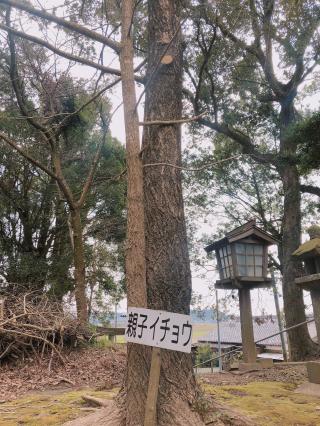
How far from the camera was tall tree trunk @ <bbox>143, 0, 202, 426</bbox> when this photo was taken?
8.63 feet

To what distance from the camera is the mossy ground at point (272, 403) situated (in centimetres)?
296

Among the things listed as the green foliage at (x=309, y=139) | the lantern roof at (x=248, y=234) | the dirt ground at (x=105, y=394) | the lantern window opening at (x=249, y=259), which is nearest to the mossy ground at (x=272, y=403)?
the dirt ground at (x=105, y=394)

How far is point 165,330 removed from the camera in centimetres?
219

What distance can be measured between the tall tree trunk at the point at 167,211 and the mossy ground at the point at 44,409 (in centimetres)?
109

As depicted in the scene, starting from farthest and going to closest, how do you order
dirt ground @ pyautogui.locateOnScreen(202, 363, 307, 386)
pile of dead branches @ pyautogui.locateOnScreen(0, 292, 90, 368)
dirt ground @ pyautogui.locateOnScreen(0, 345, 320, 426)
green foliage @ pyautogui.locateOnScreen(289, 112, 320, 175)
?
green foliage @ pyautogui.locateOnScreen(289, 112, 320, 175) → pile of dead branches @ pyautogui.locateOnScreen(0, 292, 90, 368) → dirt ground @ pyautogui.locateOnScreen(202, 363, 307, 386) → dirt ground @ pyautogui.locateOnScreen(0, 345, 320, 426)

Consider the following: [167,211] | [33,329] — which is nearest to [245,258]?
[167,211]

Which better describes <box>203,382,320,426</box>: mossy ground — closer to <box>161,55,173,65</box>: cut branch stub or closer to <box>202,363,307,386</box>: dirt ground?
<box>202,363,307,386</box>: dirt ground

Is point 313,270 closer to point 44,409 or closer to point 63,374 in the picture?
point 44,409

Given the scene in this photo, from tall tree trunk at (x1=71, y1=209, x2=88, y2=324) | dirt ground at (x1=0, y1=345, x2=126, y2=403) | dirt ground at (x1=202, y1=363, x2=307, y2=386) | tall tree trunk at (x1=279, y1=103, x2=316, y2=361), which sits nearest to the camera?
dirt ground at (x1=0, y1=345, x2=126, y2=403)

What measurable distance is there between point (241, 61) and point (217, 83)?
3.32ft

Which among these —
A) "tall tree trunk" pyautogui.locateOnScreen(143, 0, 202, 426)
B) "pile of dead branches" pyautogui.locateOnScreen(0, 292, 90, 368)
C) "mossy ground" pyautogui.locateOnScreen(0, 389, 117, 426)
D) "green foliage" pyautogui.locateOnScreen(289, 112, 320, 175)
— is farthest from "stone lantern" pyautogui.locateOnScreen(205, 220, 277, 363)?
"tall tree trunk" pyautogui.locateOnScreen(143, 0, 202, 426)

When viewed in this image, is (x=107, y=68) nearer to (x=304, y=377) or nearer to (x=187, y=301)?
(x=187, y=301)

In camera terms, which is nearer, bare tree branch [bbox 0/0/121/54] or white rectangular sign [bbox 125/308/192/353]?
white rectangular sign [bbox 125/308/192/353]

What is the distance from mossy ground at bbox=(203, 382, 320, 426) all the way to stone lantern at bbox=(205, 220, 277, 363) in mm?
1245
